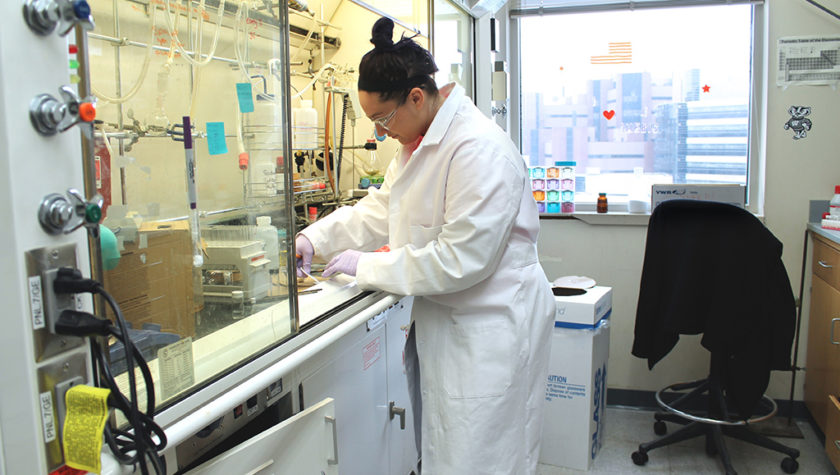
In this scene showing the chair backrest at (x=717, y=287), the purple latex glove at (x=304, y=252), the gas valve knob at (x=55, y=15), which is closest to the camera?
the gas valve knob at (x=55, y=15)

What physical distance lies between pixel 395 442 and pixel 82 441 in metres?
1.38

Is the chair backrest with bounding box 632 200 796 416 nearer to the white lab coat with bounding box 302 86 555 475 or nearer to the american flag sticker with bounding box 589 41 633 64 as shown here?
the white lab coat with bounding box 302 86 555 475

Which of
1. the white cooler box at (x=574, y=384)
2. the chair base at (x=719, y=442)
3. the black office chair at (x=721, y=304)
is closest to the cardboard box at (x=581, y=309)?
the white cooler box at (x=574, y=384)

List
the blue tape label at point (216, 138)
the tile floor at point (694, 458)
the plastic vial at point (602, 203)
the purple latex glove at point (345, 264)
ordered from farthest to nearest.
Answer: the plastic vial at point (602, 203) < the tile floor at point (694, 458) < the purple latex glove at point (345, 264) < the blue tape label at point (216, 138)

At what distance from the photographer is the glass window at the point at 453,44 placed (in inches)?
104

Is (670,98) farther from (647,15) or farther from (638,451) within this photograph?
(638,451)

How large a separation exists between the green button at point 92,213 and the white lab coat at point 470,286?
830mm

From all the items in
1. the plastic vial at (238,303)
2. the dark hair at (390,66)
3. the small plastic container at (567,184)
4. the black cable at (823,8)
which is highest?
the black cable at (823,8)

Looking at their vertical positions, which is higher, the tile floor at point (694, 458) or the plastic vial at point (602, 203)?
the plastic vial at point (602, 203)

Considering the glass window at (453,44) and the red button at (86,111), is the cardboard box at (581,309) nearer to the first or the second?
the glass window at (453,44)

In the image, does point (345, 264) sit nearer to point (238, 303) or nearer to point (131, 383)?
point (238, 303)

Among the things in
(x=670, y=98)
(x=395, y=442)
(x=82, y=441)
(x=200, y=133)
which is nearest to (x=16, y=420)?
(x=82, y=441)

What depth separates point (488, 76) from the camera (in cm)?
297

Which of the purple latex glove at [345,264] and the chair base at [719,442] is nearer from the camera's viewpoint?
the purple latex glove at [345,264]
